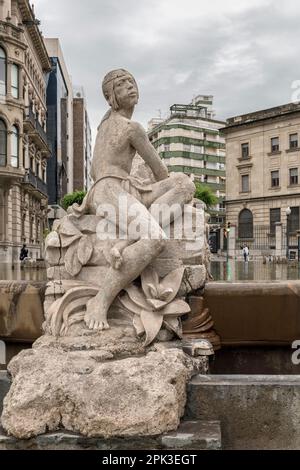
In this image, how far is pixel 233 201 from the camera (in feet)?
162

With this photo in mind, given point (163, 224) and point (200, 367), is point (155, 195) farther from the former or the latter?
point (200, 367)

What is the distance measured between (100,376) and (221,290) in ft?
5.29

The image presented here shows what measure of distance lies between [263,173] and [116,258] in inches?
1792

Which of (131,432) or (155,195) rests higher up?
(155,195)

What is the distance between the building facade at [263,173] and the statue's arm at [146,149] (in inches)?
1508

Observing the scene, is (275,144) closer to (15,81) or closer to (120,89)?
(15,81)

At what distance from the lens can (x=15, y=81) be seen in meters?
31.9

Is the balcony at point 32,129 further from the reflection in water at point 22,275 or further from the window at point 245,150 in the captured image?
the reflection in water at point 22,275

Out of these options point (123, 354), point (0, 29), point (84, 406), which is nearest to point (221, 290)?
point (123, 354)

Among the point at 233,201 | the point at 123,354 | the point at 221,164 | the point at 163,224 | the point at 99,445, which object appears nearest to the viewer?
the point at 99,445

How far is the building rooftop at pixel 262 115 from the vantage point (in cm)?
4422

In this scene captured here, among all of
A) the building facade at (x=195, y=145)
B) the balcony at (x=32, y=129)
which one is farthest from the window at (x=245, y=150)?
the building facade at (x=195, y=145)

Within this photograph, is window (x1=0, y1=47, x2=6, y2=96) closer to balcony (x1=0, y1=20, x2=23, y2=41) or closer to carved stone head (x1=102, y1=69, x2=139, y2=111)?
balcony (x1=0, y1=20, x2=23, y2=41)
